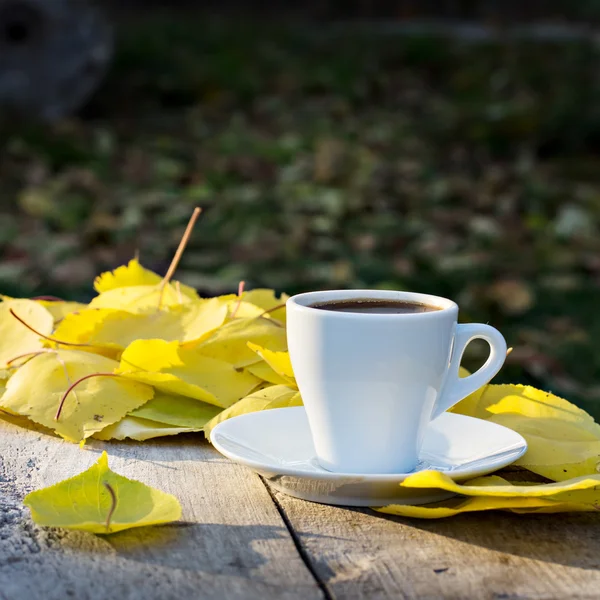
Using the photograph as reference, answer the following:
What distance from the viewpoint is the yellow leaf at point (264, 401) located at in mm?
845

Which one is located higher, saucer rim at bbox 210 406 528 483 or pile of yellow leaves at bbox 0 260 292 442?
saucer rim at bbox 210 406 528 483

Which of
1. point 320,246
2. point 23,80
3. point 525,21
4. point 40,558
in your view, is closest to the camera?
point 40,558

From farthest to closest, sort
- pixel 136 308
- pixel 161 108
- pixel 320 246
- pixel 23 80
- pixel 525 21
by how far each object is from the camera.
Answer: pixel 525 21, pixel 161 108, pixel 23 80, pixel 320 246, pixel 136 308

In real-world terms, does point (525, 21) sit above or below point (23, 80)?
above

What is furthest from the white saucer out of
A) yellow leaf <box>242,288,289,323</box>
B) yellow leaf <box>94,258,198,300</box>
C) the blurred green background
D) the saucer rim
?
the blurred green background

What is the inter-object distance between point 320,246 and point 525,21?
12.3 ft

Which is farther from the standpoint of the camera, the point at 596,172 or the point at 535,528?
the point at 596,172

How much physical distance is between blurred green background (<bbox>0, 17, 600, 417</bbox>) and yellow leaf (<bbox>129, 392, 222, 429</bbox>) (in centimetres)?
142

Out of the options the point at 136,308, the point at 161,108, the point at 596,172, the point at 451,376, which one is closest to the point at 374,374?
the point at 451,376

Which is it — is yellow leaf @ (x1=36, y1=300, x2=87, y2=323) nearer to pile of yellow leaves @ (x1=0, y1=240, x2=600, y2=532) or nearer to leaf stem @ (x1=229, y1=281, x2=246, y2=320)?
pile of yellow leaves @ (x1=0, y1=240, x2=600, y2=532)

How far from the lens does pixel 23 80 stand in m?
4.30

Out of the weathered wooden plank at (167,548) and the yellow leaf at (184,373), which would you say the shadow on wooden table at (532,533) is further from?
the yellow leaf at (184,373)

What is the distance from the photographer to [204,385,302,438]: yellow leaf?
84cm

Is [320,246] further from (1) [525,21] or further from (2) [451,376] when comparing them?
(1) [525,21]
